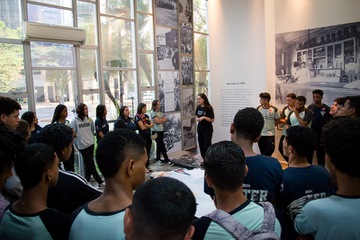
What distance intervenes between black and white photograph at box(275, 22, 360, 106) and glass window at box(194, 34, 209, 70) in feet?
9.20

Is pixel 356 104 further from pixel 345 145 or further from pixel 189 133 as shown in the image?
pixel 189 133

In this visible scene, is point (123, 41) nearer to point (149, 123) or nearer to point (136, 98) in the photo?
point (136, 98)

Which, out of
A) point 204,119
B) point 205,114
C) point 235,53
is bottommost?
point 204,119

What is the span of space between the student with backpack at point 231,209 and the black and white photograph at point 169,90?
6.51m

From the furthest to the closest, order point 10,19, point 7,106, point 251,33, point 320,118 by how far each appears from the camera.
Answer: point 251,33 < point 320,118 < point 10,19 < point 7,106

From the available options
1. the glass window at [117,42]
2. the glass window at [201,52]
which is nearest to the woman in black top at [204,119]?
the glass window at [117,42]

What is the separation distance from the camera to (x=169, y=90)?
8.20m

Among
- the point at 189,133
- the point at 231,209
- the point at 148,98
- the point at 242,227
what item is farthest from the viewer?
the point at 189,133

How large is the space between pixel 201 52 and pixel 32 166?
820 cm

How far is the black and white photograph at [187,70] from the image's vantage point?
8.57m

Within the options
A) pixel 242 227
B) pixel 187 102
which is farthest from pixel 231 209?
pixel 187 102

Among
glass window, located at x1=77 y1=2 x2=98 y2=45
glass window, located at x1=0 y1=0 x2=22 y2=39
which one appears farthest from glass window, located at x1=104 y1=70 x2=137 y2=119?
glass window, located at x1=0 y1=0 x2=22 y2=39

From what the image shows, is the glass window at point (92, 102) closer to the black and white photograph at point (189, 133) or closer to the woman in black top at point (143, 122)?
the woman in black top at point (143, 122)

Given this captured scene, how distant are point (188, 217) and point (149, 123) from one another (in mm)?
5732
